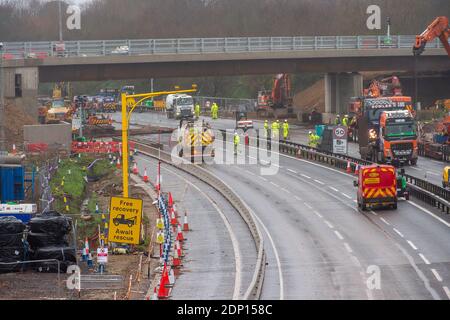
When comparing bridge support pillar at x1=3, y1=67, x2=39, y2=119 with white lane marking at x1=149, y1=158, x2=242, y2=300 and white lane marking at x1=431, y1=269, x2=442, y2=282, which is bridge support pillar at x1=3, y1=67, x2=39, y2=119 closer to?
white lane marking at x1=149, y1=158, x2=242, y2=300

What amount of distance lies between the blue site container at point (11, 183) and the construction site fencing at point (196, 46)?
32059 millimetres

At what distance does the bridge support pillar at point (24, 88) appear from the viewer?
Result: 238 feet

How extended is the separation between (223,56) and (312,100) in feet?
106

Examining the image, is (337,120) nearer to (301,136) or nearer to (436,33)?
(301,136)

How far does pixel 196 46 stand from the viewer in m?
80.6

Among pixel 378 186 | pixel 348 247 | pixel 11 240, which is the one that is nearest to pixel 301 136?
pixel 378 186

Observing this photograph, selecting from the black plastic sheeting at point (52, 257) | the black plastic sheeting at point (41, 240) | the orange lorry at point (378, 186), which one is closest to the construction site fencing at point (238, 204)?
the orange lorry at point (378, 186)

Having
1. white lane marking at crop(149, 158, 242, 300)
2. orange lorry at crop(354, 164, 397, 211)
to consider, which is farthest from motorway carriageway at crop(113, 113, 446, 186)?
white lane marking at crop(149, 158, 242, 300)

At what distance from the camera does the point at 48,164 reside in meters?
55.1

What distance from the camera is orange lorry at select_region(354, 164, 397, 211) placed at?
139ft

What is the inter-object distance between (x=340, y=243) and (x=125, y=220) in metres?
8.30

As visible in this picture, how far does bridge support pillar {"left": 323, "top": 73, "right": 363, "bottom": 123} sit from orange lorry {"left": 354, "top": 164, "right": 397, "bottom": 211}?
47074 millimetres

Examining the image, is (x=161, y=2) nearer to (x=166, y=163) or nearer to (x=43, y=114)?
(x=43, y=114)

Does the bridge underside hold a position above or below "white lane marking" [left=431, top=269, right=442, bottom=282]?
above
